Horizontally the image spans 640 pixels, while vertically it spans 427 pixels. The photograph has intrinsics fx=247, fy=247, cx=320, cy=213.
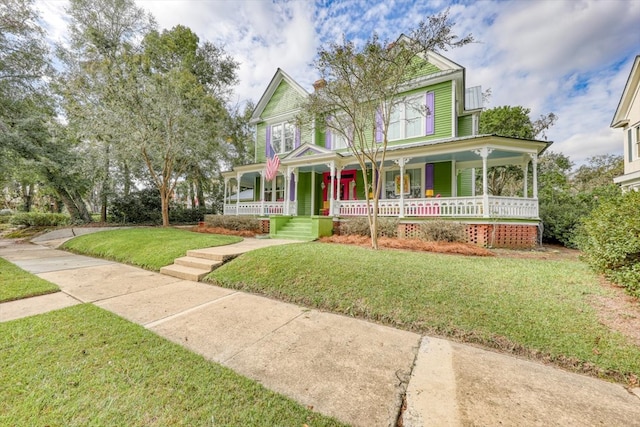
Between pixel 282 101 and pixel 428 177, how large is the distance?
32.3 ft

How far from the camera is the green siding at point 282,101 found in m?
15.0

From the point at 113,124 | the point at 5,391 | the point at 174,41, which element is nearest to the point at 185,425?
the point at 5,391

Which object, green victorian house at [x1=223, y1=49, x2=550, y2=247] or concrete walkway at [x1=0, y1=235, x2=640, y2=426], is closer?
concrete walkway at [x1=0, y1=235, x2=640, y2=426]

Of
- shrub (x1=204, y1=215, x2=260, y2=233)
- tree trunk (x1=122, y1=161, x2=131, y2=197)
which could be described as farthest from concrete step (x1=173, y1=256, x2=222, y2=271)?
tree trunk (x1=122, y1=161, x2=131, y2=197)

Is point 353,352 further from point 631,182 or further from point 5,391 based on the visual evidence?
point 631,182

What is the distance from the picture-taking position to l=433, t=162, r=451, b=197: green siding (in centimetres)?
1146

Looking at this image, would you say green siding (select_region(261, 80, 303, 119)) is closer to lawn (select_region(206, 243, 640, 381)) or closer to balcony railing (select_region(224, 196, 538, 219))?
balcony railing (select_region(224, 196, 538, 219))

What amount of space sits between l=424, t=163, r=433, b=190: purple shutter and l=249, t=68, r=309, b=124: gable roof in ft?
26.5

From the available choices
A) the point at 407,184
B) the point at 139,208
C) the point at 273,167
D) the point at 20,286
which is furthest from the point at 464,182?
the point at 139,208

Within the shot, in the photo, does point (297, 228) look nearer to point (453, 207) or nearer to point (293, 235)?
point (293, 235)

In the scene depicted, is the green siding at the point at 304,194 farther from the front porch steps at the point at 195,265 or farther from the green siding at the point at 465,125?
the front porch steps at the point at 195,265

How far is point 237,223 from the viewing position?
12.6 m

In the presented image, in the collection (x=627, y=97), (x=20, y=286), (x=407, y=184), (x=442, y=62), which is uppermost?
(x=442, y=62)

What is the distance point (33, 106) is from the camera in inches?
482
